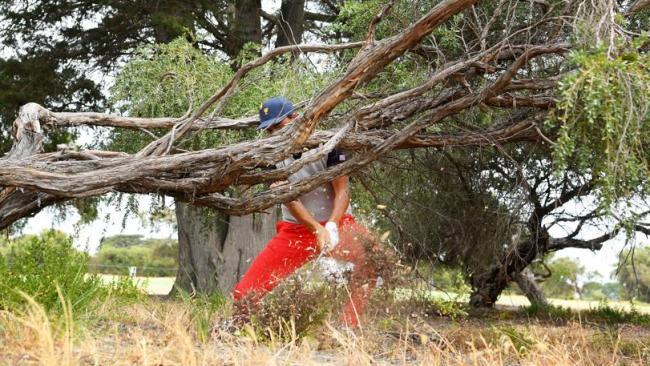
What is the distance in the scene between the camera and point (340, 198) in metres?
5.96

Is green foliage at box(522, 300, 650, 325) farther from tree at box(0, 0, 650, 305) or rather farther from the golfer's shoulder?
the golfer's shoulder

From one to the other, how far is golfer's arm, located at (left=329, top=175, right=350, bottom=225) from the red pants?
0.09 meters

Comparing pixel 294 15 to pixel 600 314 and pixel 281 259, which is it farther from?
pixel 281 259

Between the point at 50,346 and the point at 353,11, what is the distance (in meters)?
5.84

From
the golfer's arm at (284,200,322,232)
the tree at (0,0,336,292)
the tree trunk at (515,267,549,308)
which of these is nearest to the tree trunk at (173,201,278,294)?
the tree at (0,0,336,292)

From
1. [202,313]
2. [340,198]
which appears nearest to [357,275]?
[340,198]

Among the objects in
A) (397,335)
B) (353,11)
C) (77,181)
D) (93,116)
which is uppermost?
(353,11)

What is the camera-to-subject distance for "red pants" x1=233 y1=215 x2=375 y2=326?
5.40 metres

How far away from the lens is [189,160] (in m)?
5.62

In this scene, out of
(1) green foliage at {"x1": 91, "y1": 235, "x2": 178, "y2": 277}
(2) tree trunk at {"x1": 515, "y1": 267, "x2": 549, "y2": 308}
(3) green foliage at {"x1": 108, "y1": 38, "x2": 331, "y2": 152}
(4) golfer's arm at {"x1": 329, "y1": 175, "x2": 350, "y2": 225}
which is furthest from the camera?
(1) green foliage at {"x1": 91, "y1": 235, "x2": 178, "y2": 277}

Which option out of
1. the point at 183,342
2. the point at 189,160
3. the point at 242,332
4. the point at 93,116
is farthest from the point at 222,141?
the point at 183,342

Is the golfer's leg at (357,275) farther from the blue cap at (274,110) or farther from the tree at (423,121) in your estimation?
the blue cap at (274,110)

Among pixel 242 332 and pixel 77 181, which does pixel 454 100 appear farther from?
pixel 77 181

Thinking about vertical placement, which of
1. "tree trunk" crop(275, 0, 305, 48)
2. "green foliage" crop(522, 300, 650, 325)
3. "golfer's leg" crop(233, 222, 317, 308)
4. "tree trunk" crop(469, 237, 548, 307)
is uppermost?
"tree trunk" crop(275, 0, 305, 48)
